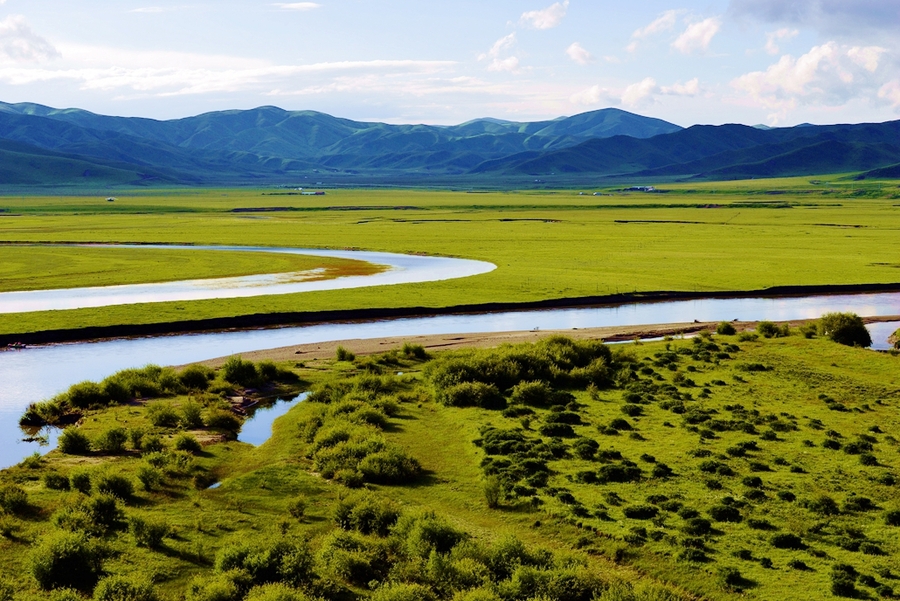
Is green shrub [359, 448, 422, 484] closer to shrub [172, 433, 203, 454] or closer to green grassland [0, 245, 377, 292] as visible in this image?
shrub [172, 433, 203, 454]

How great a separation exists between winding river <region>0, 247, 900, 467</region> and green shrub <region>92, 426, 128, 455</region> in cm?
284

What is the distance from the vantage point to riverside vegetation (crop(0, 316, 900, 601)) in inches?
749

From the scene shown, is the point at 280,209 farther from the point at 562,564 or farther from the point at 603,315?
the point at 562,564

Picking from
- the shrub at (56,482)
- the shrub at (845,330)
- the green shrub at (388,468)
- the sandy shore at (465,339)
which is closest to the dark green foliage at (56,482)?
the shrub at (56,482)

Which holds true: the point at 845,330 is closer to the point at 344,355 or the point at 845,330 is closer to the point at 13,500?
the point at 344,355

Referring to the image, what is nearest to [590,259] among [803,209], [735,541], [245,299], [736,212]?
[245,299]

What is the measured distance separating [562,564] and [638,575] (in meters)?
1.85

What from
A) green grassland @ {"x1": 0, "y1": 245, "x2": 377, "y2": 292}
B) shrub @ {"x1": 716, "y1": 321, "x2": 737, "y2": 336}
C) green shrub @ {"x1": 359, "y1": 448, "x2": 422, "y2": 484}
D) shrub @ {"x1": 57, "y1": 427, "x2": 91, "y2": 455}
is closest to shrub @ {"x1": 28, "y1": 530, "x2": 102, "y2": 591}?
green shrub @ {"x1": 359, "y1": 448, "x2": 422, "y2": 484}

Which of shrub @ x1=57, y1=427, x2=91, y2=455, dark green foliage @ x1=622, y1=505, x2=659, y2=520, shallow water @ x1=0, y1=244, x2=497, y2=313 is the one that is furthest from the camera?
shallow water @ x1=0, y1=244, x2=497, y2=313

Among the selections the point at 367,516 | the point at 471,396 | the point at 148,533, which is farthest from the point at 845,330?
the point at 148,533

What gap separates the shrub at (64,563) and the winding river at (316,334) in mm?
11080

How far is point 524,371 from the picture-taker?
39000 mm

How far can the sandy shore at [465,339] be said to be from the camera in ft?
152

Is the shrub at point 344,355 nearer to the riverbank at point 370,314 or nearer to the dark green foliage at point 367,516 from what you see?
the riverbank at point 370,314
